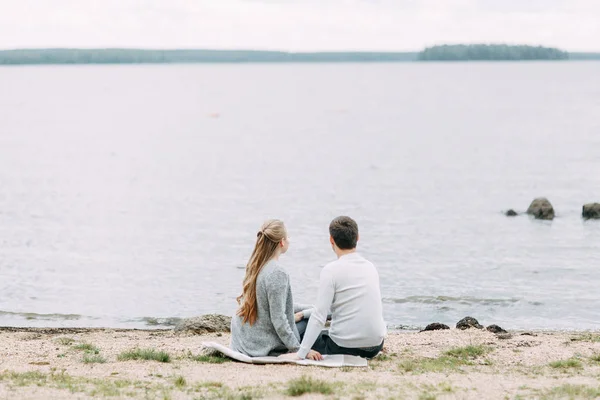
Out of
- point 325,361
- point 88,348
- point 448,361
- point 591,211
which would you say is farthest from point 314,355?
point 591,211

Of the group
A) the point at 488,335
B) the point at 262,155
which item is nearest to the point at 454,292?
the point at 488,335

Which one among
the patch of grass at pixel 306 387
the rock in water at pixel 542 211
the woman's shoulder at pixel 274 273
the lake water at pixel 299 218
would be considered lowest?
the lake water at pixel 299 218

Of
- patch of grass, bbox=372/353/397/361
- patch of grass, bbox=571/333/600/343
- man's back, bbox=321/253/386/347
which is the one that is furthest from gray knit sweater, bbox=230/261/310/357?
patch of grass, bbox=571/333/600/343

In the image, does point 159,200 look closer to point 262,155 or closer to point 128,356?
point 262,155

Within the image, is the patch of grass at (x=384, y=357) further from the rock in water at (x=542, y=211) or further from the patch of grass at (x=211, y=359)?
the rock in water at (x=542, y=211)

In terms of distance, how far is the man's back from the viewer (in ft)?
29.9

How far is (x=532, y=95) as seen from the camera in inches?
5231

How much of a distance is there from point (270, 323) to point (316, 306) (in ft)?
2.05

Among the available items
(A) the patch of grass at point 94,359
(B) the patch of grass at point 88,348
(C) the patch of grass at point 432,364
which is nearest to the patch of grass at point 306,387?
(C) the patch of grass at point 432,364

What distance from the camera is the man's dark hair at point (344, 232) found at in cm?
896

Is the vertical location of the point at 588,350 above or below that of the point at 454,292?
above

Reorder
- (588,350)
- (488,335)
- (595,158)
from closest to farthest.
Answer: (588,350) < (488,335) < (595,158)

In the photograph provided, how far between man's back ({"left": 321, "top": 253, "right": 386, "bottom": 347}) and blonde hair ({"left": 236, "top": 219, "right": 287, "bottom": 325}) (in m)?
0.57

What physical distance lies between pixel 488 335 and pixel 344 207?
2079 centimetres
